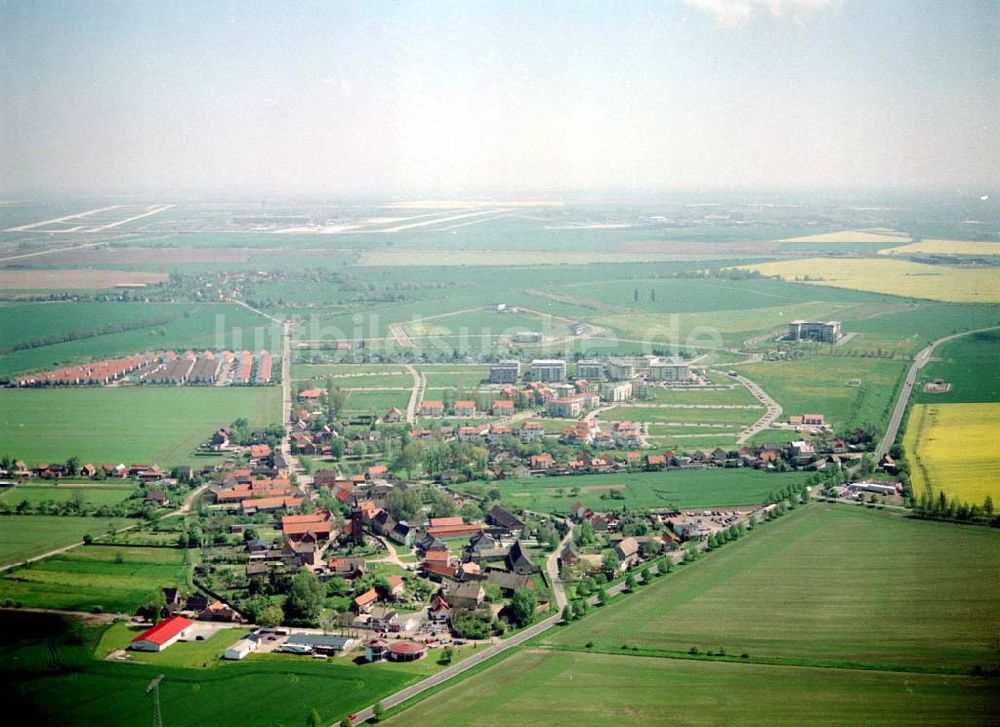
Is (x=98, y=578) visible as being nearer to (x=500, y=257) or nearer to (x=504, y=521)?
(x=504, y=521)

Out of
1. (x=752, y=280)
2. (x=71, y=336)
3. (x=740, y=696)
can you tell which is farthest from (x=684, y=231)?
(x=740, y=696)

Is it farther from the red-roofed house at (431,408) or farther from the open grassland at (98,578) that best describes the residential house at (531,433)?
the open grassland at (98,578)

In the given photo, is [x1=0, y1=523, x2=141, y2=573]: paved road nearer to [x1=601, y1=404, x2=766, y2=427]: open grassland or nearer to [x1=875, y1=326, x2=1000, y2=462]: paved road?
[x1=601, y1=404, x2=766, y2=427]: open grassland

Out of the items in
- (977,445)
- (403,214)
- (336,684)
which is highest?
(403,214)

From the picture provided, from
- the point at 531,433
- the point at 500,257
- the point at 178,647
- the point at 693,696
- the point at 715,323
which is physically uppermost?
the point at 500,257

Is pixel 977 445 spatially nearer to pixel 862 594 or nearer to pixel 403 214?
pixel 862 594

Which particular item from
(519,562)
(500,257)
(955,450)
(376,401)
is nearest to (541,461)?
(519,562)

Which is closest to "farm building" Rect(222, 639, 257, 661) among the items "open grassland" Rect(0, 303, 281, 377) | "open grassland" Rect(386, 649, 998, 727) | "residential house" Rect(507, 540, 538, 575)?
"open grassland" Rect(386, 649, 998, 727)
